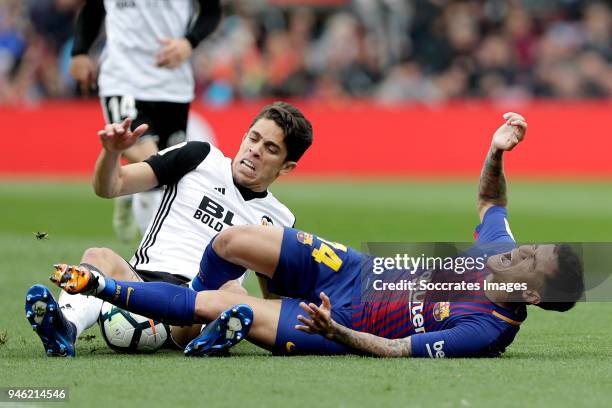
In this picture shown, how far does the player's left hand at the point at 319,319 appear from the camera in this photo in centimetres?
546

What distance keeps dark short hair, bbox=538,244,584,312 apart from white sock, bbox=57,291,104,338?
2.16 meters

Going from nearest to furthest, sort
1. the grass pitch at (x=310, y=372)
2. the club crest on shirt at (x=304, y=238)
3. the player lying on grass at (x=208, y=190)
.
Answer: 1. the grass pitch at (x=310, y=372)
2. the club crest on shirt at (x=304, y=238)
3. the player lying on grass at (x=208, y=190)

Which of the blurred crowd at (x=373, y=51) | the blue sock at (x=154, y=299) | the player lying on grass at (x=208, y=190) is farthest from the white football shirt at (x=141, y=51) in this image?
the blurred crowd at (x=373, y=51)

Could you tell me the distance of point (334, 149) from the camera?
20000 mm

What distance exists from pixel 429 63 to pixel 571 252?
16.0m

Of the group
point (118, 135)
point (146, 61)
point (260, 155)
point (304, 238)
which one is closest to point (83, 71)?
point (146, 61)

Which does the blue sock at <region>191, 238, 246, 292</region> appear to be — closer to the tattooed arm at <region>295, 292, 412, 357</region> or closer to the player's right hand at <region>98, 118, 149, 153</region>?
the tattooed arm at <region>295, 292, 412, 357</region>

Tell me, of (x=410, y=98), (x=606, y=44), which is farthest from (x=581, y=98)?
(x=410, y=98)

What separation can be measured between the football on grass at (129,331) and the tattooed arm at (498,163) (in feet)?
5.79

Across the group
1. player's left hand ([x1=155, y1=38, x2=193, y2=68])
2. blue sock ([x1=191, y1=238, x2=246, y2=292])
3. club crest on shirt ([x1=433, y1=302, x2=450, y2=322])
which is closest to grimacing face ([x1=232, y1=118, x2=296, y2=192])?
blue sock ([x1=191, y1=238, x2=246, y2=292])

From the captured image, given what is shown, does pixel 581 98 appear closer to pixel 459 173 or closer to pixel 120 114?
pixel 459 173

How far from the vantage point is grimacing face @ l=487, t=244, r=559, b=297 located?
5668mm

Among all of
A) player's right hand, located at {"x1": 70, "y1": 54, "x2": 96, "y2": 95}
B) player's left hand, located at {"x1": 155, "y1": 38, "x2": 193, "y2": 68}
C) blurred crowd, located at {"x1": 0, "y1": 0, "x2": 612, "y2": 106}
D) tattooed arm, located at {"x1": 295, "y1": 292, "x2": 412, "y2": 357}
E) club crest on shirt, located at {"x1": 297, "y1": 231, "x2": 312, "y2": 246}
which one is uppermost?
blurred crowd, located at {"x1": 0, "y1": 0, "x2": 612, "y2": 106}

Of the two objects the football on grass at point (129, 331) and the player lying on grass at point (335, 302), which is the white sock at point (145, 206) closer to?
the football on grass at point (129, 331)
